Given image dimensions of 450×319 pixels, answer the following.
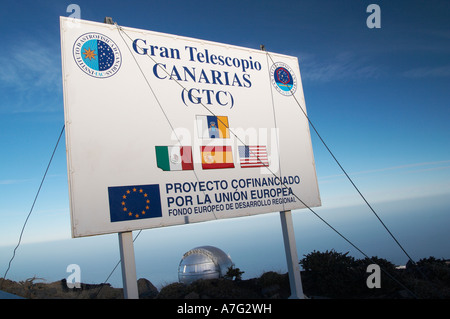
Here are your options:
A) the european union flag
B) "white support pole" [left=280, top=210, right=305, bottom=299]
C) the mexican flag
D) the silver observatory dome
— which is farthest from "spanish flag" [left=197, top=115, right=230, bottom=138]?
the silver observatory dome

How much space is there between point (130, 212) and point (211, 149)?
229 centimetres

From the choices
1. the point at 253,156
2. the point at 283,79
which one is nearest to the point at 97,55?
the point at 253,156

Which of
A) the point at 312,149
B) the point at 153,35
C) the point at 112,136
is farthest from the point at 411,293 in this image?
the point at 153,35

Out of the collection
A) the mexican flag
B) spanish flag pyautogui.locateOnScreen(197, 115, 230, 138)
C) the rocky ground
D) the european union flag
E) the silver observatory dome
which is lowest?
the rocky ground

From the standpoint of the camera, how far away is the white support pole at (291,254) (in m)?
8.48

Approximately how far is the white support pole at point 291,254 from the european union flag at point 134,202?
11.2 feet

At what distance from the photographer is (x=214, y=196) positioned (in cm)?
768

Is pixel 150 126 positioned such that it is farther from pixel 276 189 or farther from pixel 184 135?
pixel 276 189

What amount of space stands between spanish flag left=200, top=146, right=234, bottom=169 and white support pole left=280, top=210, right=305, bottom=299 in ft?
6.78

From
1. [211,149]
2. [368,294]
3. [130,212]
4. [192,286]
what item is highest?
[211,149]

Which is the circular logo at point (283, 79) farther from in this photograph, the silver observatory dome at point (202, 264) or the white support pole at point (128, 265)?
the white support pole at point (128, 265)

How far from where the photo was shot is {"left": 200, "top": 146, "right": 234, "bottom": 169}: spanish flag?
775 cm

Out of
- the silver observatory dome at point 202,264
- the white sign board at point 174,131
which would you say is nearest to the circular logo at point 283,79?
the white sign board at point 174,131

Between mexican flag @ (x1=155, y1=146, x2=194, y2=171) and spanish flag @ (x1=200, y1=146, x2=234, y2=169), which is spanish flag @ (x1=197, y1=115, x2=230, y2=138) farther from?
mexican flag @ (x1=155, y1=146, x2=194, y2=171)
